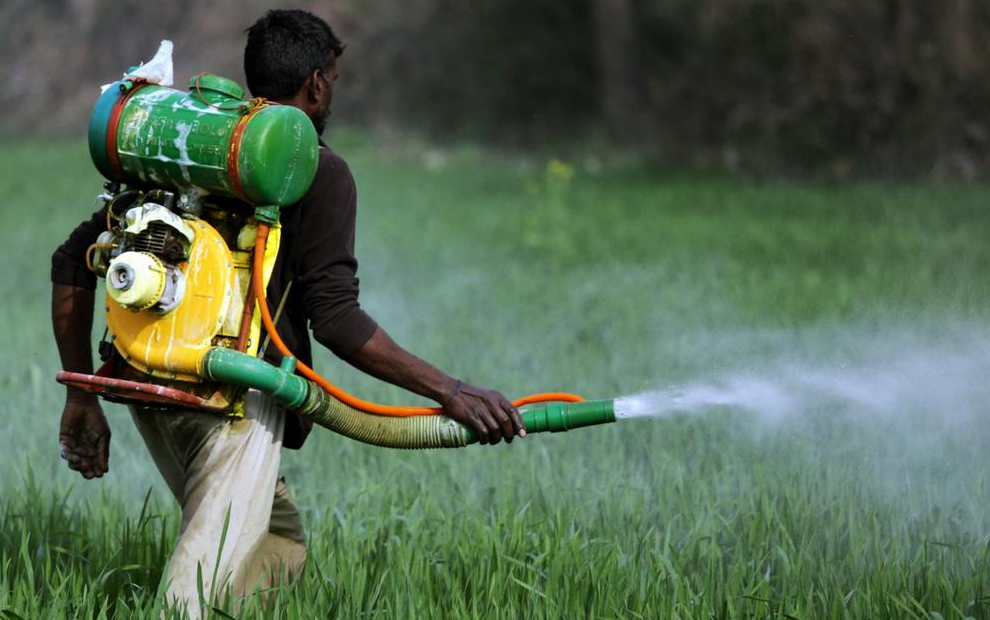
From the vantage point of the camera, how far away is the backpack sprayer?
9.10 ft

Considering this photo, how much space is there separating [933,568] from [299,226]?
1.83m

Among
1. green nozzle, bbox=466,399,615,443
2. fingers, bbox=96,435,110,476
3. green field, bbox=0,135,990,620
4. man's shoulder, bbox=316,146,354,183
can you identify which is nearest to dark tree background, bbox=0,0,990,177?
green field, bbox=0,135,990,620

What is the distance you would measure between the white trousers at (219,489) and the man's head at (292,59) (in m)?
0.68

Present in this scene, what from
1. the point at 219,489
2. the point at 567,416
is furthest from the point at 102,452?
the point at 567,416

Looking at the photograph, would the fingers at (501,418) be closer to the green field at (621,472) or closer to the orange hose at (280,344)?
the orange hose at (280,344)

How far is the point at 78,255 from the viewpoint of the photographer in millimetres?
3078

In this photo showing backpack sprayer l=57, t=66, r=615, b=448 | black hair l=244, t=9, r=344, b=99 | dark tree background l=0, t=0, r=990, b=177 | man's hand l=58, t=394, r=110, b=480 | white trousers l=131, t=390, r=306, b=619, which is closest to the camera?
backpack sprayer l=57, t=66, r=615, b=448

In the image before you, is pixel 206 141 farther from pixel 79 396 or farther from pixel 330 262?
pixel 79 396

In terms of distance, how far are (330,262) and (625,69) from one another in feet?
59.5

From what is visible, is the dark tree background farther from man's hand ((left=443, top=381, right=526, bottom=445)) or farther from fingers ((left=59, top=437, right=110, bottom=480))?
fingers ((left=59, top=437, right=110, bottom=480))

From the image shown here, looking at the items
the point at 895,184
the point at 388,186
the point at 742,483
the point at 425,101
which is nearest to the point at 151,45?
the point at 425,101

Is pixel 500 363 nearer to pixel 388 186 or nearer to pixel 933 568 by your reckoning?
pixel 933 568

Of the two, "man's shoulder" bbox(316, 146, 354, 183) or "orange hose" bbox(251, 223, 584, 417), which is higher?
"man's shoulder" bbox(316, 146, 354, 183)

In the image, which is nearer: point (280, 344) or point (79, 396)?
point (280, 344)
